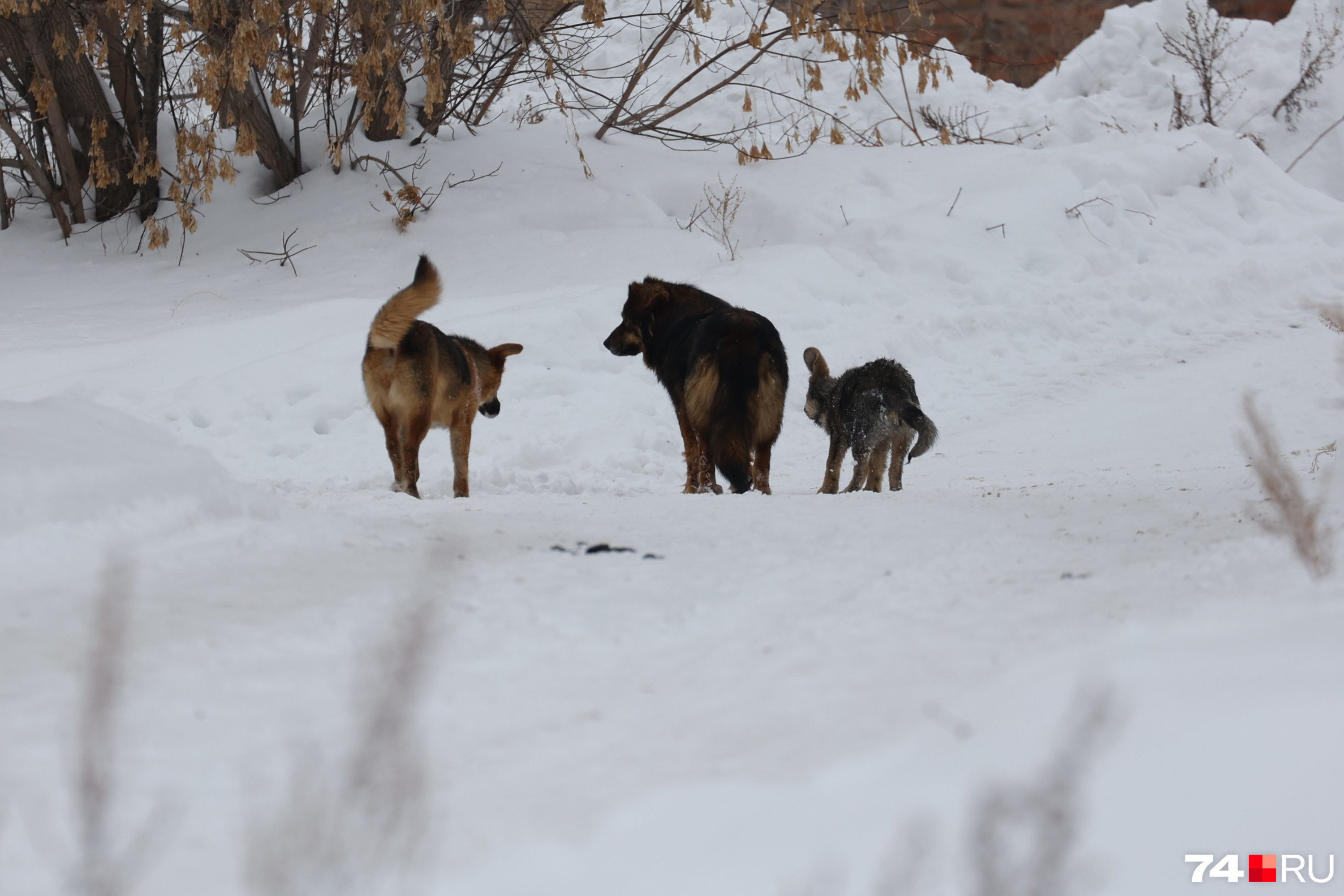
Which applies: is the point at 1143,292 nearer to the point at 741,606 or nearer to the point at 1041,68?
the point at 1041,68

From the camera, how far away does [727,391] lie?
598cm

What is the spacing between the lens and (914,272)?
11812 mm

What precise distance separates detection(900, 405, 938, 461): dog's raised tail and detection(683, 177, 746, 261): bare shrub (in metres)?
6.29

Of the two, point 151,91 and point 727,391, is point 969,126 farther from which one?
point 727,391

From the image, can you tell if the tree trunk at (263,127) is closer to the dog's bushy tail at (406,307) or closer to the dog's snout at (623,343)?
the dog's snout at (623,343)

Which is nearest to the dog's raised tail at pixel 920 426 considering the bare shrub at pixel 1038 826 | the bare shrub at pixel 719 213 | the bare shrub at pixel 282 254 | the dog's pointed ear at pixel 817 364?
the dog's pointed ear at pixel 817 364

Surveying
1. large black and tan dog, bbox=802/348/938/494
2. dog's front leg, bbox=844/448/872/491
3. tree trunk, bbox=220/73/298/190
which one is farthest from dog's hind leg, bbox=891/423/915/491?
tree trunk, bbox=220/73/298/190

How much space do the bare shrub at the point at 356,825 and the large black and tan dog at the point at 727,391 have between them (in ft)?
14.4

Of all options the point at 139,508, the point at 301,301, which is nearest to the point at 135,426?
the point at 139,508

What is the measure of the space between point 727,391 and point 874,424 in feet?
2.94

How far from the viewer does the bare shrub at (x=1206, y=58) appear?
1730cm

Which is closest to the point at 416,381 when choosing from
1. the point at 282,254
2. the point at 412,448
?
the point at 412,448

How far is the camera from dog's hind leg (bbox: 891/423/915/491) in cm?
624

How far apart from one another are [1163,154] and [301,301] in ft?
37.0
